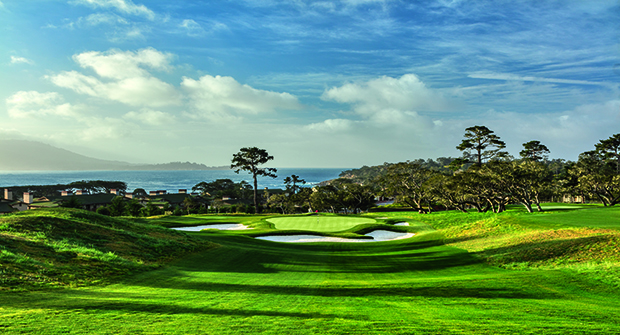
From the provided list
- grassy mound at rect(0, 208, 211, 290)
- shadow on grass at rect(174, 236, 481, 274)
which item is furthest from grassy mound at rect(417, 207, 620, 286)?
grassy mound at rect(0, 208, 211, 290)

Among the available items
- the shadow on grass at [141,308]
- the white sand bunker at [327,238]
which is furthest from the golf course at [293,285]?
the white sand bunker at [327,238]

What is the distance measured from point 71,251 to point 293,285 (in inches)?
288

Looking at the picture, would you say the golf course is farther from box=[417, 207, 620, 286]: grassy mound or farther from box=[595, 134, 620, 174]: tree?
box=[595, 134, 620, 174]: tree

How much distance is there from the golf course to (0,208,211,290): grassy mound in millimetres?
48

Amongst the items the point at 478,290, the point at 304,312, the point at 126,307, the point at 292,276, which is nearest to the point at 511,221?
the point at 478,290

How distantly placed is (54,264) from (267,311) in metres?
6.83

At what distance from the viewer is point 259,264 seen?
42.3 ft

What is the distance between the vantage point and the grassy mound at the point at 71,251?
7605 millimetres

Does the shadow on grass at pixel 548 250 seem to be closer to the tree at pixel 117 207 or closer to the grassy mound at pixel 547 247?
the grassy mound at pixel 547 247

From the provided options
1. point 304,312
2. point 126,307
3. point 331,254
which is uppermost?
point 126,307

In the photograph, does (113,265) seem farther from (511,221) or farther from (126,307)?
(511,221)

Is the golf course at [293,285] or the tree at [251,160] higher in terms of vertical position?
the tree at [251,160]

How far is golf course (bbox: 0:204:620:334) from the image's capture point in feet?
16.8

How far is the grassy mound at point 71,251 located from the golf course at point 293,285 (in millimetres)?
48
